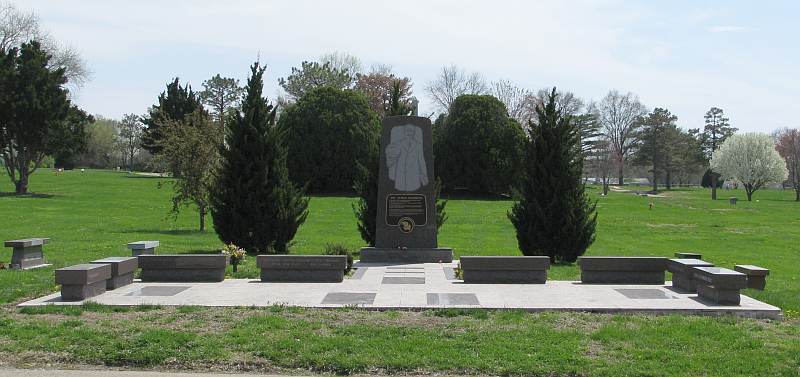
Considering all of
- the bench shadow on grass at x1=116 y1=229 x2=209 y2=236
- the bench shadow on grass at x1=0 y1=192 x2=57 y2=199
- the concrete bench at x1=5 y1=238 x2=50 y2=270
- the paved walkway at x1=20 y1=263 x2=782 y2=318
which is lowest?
the paved walkway at x1=20 y1=263 x2=782 y2=318

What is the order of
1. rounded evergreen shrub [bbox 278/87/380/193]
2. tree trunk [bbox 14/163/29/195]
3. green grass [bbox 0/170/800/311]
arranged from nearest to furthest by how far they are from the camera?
1. green grass [bbox 0/170/800/311]
2. tree trunk [bbox 14/163/29/195]
3. rounded evergreen shrub [bbox 278/87/380/193]

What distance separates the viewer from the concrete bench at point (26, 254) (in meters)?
15.1

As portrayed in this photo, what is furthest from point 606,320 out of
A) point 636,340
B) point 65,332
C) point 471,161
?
point 471,161

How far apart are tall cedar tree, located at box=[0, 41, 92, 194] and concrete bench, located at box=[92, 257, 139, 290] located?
3226 centimetres

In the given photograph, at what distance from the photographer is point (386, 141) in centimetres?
1847

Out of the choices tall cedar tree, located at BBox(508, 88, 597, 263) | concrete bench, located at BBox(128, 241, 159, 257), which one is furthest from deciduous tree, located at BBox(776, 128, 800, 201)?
concrete bench, located at BBox(128, 241, 159, 257)

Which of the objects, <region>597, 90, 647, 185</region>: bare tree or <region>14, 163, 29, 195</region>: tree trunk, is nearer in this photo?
<region>14, 163, 29, 195</region>: tree trunk

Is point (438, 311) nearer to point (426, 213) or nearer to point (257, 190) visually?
point (426, 213)

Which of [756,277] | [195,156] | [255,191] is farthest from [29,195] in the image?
[756,277]

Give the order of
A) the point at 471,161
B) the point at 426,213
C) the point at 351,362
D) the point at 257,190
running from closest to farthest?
the point at 351,362 → the point at 426,213 → the point at 257,190 → the point at 471,161

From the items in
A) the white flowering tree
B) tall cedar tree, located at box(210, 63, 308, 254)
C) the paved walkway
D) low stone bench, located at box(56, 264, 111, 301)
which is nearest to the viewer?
the paved walkway

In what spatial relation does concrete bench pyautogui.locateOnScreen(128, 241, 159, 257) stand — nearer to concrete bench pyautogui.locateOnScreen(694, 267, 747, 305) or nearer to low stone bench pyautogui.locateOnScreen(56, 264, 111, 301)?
low stone bench pyautogui.locateOnScreen(56, 264, 111, 301)

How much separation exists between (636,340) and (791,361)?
158cm

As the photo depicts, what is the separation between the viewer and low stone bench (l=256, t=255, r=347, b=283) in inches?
542
